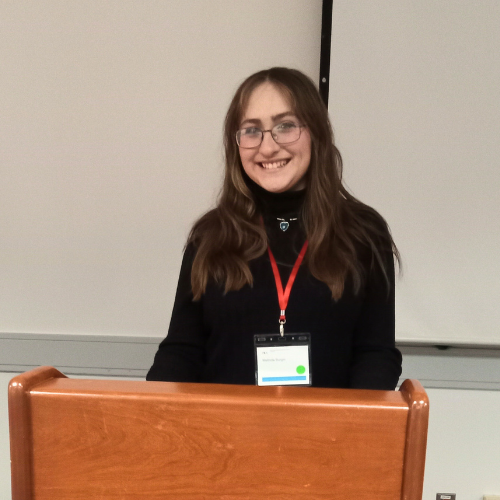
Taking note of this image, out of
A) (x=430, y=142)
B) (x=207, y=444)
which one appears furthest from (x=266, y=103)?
(x=430, y=142)

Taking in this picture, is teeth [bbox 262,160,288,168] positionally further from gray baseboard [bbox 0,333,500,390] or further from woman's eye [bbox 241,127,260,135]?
gray baseboard [bbox 0,333,500,390]

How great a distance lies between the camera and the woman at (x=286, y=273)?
1187 millimetres

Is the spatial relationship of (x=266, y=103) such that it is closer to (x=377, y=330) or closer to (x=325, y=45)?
(x=377, y=330)

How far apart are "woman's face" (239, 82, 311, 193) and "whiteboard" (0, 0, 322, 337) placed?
77 cm

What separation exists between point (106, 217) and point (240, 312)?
3.30 feet

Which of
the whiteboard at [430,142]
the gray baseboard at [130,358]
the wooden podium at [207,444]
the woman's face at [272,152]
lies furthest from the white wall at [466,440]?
the wooden podium at [207,444]

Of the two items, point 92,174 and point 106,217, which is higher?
point 92,174

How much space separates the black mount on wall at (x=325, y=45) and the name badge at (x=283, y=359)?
1092 millimetres

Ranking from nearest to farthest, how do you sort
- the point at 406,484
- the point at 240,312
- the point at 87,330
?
the point at 406,484, the point at 240,312, the point at 87,330

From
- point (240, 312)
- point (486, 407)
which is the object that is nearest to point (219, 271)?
point (240, 312)

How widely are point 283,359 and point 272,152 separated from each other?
468 mm

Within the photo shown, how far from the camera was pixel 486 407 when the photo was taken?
78.0 inches

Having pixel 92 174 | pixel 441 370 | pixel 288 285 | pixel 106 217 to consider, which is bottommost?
pixel 441 370

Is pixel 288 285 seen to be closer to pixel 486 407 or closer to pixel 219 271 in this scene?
pixel 219 271
